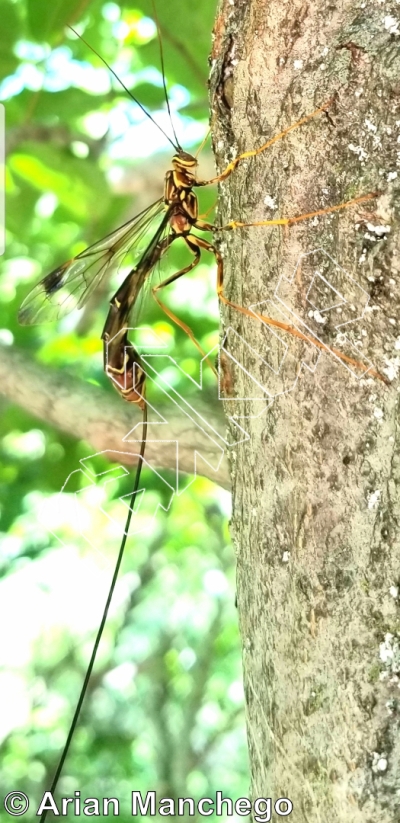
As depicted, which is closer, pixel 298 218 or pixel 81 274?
pixel 298 218

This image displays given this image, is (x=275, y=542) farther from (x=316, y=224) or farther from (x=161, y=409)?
(x=161, y=409)

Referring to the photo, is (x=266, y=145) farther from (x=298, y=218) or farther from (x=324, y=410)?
(x=324, y=410)

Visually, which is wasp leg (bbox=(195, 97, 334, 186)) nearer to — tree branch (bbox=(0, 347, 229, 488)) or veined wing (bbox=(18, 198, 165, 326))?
Result: veined wing (bbox=(18, 198, 165, 326))

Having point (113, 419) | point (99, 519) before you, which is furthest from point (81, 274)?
point (99, 519)

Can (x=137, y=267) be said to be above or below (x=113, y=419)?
below

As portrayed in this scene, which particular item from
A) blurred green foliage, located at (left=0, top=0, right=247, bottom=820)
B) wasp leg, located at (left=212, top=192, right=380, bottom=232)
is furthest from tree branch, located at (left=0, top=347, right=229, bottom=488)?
wasp leg, located at (left=212, top=192, right=380, bottom=232)

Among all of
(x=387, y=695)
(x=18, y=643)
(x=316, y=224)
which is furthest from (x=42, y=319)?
(x=18, y=643)
